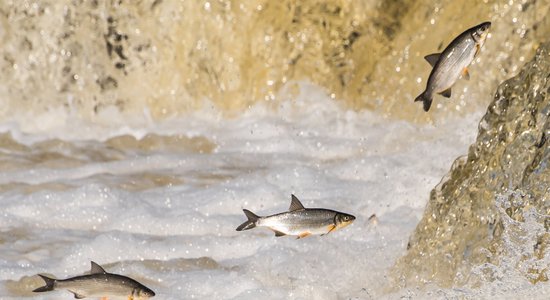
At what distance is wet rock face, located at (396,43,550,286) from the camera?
411cm

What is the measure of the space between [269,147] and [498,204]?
328cm

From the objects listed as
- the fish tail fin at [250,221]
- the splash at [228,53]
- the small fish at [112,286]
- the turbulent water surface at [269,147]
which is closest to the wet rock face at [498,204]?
the turbulent water surface at [269,147]

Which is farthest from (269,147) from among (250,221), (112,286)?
(112,286)

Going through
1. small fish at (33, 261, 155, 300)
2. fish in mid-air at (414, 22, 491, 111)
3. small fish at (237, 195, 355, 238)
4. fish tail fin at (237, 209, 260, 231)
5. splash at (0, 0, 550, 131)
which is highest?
splash at (0, 0, 550, 131)

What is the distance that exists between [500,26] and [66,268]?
3.59 meters

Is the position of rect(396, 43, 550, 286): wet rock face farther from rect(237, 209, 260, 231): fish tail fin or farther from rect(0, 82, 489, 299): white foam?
rect(237, 209, 260, 231): fish tail fin

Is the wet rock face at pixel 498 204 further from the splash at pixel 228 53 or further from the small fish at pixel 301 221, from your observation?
the splash at pixel 228 53

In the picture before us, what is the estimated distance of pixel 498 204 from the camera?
4.23m

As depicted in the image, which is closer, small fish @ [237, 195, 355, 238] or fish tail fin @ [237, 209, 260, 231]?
small fish @ [237, 195, 355, 238]

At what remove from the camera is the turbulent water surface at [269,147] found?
14.4ft

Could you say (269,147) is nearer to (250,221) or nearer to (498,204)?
(250,221)

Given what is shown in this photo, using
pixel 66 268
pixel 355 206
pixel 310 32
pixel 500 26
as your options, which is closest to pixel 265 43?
pixel 310 32

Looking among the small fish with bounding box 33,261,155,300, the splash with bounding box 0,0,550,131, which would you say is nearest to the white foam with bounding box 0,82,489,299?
the splash with bounding box 0,0,550,131

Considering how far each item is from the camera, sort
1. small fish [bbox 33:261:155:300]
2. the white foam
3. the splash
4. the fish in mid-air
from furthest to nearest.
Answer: the splash, the white foam, the fish in mid-air, small fish [bbox 33:261:155:300]
